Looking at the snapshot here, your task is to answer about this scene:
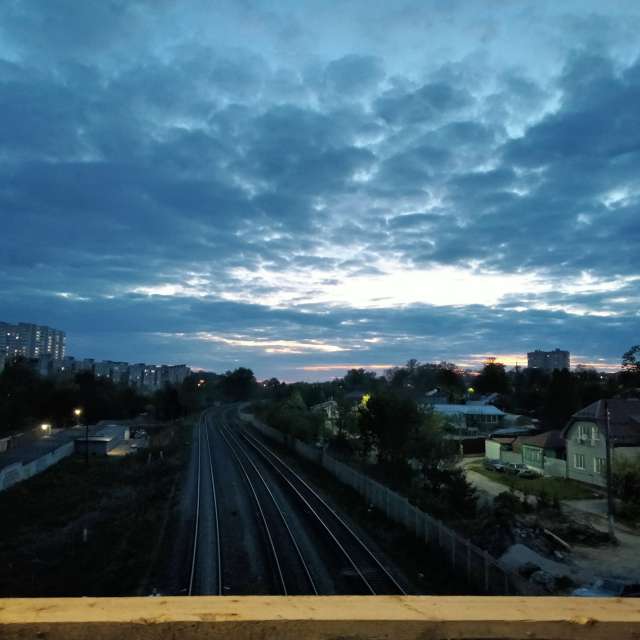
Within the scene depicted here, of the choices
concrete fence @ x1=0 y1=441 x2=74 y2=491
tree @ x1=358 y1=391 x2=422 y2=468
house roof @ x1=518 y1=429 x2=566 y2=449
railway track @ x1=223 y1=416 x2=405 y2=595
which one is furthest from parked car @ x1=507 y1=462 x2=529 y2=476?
concrete fence @ x1=0 y1=441 x2=74 y2=491

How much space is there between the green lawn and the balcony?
38.2 meters

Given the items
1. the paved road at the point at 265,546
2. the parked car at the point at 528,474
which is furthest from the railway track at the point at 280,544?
the parked car at the point at 528,474

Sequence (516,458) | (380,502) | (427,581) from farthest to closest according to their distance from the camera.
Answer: (516,458), (380,502), (427,581)

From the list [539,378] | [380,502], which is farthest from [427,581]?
[539,378]

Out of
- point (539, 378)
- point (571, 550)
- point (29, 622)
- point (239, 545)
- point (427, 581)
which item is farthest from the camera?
point (539, 378)

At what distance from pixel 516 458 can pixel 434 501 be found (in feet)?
87.7

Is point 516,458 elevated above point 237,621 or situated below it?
below

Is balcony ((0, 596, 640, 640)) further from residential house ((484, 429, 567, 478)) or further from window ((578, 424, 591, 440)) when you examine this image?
residential house ((484, 429, 567, 478))

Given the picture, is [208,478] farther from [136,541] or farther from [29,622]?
[29,622]

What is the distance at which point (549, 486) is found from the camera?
40781 mm

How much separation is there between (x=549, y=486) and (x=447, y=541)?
998 inches

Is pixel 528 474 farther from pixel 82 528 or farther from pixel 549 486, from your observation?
pixel 82 528

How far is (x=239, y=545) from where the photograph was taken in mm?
21391

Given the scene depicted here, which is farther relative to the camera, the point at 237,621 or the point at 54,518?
the point at 54,518
